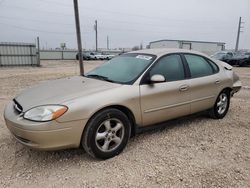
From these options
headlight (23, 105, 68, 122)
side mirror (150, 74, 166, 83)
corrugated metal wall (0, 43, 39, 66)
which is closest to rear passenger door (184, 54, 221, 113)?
side mirror (150, 74, 166, 83)

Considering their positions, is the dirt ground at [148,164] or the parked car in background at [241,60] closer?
the dirt ground at [148,164]

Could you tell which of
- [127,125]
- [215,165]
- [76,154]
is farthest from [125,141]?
[215,165]

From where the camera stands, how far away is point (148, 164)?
295cm

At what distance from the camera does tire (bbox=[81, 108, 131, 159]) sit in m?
2.85

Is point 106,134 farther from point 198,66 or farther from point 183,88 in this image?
point 198,66

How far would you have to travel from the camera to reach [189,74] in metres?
3.98

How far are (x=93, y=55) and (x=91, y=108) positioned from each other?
3828cm

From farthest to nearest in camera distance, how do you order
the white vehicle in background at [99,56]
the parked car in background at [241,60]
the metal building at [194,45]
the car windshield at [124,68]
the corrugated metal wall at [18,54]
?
the metal building at [194,45] → the white vehicle in background at [99,56] → the corrugated metal wall at [18,54] → the parked car in background at [241,60] → the car windshield at [124,68]

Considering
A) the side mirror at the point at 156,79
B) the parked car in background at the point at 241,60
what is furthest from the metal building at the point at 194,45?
the side mirror at the point at 156,79

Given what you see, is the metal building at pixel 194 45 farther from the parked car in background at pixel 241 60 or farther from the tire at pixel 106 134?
the tire at pixel 106 134

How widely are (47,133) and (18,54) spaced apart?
22.5 m

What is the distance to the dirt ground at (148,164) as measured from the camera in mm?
2592

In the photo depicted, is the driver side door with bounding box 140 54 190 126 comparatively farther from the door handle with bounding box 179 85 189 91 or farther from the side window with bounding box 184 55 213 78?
the side window with bounding box 184 55 213 78

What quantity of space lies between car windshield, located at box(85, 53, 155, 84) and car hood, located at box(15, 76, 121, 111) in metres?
0.22
